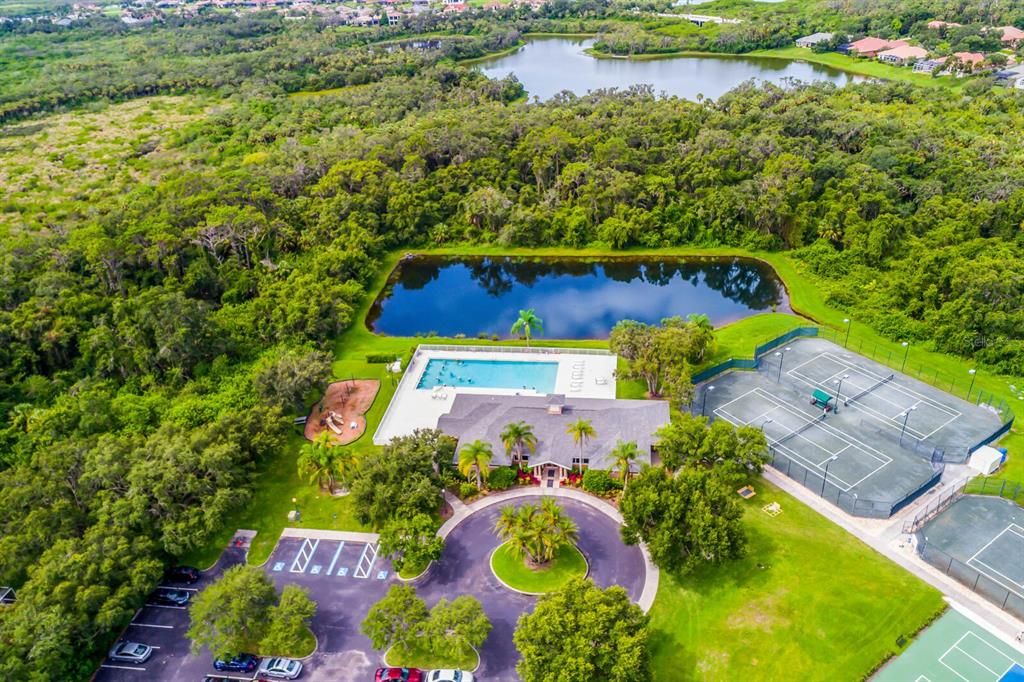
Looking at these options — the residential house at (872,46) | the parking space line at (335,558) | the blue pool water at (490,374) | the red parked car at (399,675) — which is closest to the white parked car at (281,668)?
the red parked car at (399,675)

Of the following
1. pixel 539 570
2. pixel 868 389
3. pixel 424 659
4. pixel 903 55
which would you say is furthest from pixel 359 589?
pixel 903 55

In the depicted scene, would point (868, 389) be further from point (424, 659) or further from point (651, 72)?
point (651, 72)

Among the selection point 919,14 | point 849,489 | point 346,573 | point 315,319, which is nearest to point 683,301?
point 849,489

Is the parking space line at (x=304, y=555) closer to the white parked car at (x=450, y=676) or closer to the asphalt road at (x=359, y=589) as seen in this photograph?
the asphalt road at (x=359, y=589)

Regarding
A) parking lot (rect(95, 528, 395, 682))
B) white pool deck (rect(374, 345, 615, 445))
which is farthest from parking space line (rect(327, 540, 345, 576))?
white pool deck (rect(374, 345, 615, 445))

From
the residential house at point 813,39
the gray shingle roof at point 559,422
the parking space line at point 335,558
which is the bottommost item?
the parking space line at point 335,558

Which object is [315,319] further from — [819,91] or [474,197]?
[819,91]
